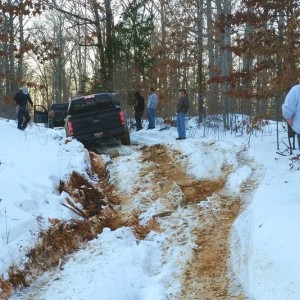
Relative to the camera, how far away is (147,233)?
6.58 metres

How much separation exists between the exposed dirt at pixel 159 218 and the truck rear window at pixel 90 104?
312 centimetres

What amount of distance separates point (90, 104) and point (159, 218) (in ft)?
25.3

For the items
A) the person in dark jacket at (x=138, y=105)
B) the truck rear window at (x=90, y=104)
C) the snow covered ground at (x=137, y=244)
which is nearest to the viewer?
the snow covered ground at (x=137, y=244)

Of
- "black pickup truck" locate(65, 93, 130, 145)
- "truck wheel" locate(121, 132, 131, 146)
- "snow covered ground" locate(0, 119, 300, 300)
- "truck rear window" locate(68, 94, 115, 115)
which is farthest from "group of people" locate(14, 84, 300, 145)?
"black pickup truck" locate(65, 93, 130, 145)

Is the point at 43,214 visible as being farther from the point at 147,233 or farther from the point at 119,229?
Answer: the point at 147,233

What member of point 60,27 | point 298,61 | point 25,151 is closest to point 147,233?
point 25,151

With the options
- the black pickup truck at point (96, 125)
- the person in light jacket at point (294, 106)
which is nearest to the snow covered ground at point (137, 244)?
the person in light jacket at point (294, 106)

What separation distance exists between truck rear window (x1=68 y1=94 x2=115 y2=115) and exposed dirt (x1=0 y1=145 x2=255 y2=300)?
3.12 metres

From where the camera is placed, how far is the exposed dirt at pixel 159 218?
5.09 metres

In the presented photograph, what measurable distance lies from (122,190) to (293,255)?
5.05 metres

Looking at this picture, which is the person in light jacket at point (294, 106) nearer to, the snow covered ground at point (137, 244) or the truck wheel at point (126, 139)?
the snow covered ground at point (137, 244)

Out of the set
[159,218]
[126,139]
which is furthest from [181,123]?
[159,218]

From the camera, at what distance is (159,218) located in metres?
7.18

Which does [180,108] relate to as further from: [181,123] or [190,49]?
[190,49]
